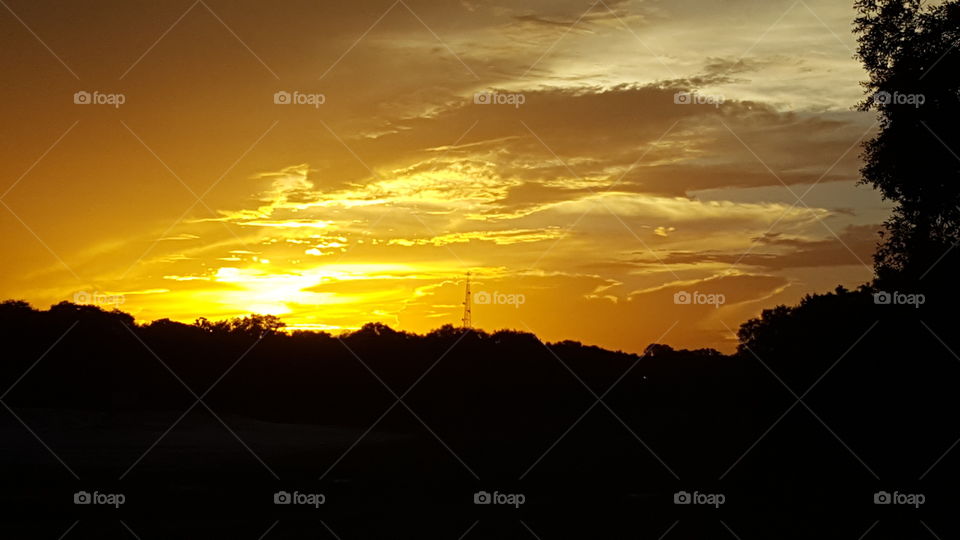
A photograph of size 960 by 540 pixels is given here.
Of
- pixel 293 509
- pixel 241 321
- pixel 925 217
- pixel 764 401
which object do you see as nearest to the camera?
pixel 293 509

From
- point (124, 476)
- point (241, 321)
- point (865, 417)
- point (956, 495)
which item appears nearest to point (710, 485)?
point (956, 495)

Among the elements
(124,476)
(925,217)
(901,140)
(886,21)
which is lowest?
(124,476)

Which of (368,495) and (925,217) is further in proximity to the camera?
(925,217)

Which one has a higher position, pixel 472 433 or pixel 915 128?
pixel 915 128

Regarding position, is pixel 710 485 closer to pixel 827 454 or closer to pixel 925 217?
pixel 827 454

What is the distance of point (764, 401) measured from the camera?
36.3m

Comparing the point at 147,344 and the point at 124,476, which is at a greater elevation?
the point at 147,344

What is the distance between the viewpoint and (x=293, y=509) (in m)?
18.8

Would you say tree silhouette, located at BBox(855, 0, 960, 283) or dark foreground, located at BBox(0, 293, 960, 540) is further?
tree silhouette, located at BBox(855, 0, 960, 283)

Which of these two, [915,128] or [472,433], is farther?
[472,433]

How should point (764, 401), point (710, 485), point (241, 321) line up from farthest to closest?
point (241, 321) < point (764, 401) < point (710, 485)

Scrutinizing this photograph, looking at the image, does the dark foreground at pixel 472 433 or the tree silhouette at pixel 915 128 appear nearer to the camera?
the dark foreground at pixel 472 433

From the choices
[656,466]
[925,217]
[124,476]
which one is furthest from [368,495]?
[925,217]

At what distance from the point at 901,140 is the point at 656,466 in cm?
1160
